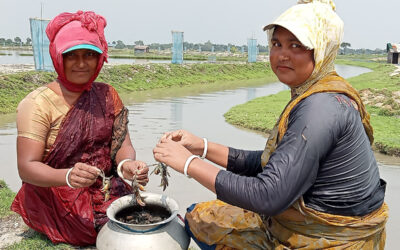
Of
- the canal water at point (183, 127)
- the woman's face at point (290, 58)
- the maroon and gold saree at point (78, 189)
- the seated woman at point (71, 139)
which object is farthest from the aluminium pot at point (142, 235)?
the canal water at point (183, 127)

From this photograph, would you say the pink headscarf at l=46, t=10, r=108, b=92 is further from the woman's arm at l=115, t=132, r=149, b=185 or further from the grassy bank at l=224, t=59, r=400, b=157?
the grassy bank at l=224, t=59, r=400, b=157

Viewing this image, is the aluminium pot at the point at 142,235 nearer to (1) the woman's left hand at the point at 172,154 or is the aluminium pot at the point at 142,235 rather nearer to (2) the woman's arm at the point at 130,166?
(2) the woman's arm at the point at 130,166

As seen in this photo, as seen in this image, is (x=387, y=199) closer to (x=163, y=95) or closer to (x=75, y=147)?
(x=75, y=147)

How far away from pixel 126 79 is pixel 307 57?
17248mm

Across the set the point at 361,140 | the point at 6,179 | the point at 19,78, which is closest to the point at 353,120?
the point at 361,140

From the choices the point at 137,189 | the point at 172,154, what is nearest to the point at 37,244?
the point at 137,189

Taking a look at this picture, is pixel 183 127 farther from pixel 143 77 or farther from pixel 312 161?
pixel 143 77

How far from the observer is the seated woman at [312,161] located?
5.19 feet

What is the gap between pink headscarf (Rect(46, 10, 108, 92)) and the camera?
2.63m

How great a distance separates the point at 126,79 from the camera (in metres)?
18.4

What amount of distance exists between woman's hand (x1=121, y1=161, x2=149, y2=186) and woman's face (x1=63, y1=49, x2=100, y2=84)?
75cm

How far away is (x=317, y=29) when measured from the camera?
1704 mm

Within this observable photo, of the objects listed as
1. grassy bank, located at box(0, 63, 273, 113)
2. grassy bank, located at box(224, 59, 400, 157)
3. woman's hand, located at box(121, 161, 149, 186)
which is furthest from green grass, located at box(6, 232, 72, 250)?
grassy bank, located at box(0, 63, 273, 113)

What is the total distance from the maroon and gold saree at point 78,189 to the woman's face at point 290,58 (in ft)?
5.30
